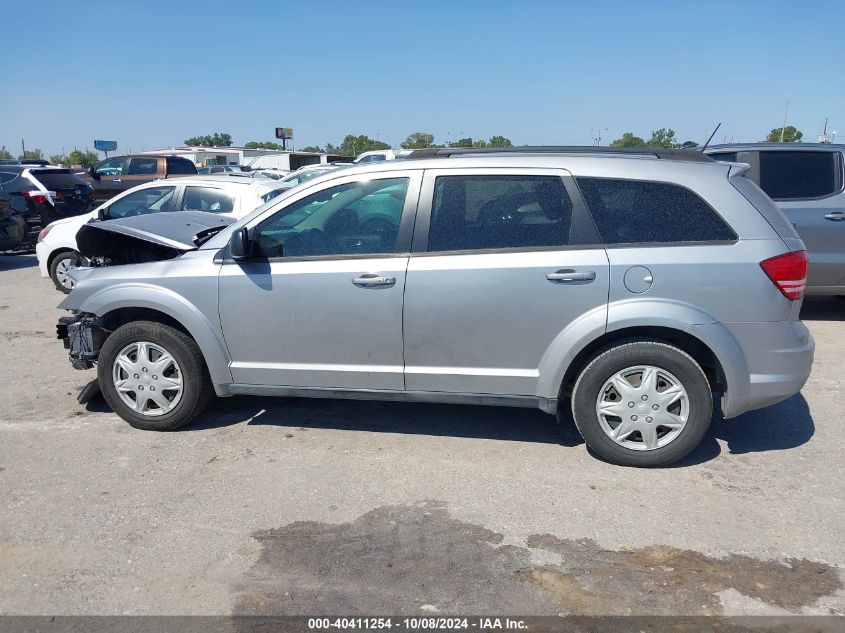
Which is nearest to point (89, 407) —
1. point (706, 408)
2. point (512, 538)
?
point (512, 538)

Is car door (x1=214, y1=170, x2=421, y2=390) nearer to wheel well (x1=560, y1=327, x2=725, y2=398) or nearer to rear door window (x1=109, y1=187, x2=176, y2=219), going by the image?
wheel well (x1=560, y1=327, x2=725, y2=398)

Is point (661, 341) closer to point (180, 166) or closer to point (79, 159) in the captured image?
point (180, 166)

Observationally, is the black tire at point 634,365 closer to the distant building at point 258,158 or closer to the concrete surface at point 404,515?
the concrete surface at point 404,515

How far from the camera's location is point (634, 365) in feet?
13.6

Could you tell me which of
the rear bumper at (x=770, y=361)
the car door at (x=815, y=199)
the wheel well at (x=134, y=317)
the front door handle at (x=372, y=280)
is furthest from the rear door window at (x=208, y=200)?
the rear bumper at (x=770, y=361)

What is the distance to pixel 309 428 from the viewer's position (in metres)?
4.99

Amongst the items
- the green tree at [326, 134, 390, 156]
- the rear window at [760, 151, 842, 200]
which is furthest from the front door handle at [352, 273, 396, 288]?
the green tree at [326, 134, 390, 156]

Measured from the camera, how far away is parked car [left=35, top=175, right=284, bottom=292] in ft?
29.0

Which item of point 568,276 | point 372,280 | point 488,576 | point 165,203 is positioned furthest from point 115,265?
point 165,203

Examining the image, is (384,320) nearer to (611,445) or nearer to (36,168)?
(611,445)

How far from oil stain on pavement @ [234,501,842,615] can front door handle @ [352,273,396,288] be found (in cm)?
148

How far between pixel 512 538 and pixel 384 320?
1.54m

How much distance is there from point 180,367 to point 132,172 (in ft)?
51.9

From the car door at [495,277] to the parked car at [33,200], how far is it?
11.0 meters
